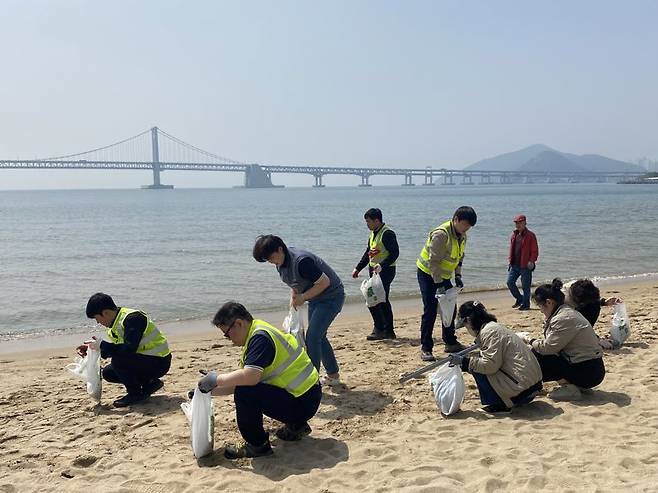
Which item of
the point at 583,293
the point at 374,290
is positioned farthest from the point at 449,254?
the point at 374,290

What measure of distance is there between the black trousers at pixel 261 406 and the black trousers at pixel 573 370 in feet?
6.78

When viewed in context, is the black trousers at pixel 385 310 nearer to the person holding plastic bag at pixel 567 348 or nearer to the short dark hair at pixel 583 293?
the short dark hair at pixel 583 293

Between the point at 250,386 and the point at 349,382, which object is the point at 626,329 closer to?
the point at 349,382

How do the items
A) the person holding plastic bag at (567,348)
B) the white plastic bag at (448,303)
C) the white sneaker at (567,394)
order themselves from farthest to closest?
the white plastic bag at (448,303) < the white sneaker at (567,394) < the person holding plastic bag at (567,348)

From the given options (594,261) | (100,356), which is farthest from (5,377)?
(594,261)

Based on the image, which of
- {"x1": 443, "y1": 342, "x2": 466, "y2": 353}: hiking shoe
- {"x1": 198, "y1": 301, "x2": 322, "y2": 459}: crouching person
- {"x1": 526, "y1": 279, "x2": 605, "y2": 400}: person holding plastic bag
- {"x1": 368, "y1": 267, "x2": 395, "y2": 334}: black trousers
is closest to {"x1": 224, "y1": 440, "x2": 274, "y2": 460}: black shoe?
{"x1": 198, "y1": 301, "x2": 322, "y2": 459}: crouching person

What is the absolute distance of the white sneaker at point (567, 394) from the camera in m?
4.77

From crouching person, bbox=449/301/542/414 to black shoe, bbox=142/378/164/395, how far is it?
2.71 m

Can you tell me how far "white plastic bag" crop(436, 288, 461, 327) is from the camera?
611cm

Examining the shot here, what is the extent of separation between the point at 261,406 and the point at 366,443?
80cm

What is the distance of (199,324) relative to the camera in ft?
33.6

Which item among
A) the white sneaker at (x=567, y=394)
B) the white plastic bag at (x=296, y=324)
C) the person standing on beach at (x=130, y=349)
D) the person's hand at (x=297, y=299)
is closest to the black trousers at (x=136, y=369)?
the person standing on beach at (x=130, y=349)

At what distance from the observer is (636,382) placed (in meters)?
5.12

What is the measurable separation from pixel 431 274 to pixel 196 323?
555 cm
